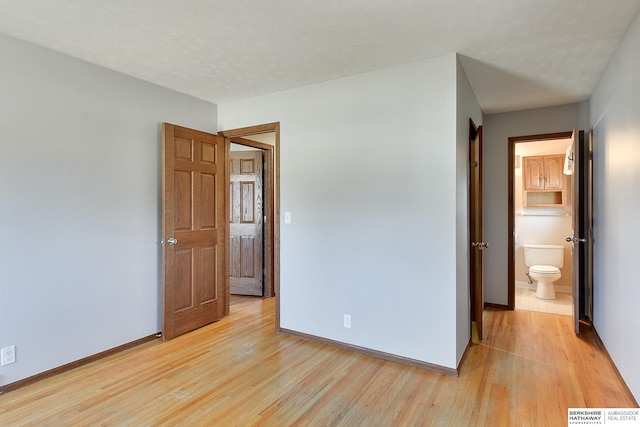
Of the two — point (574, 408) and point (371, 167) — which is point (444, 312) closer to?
point (574, 408)

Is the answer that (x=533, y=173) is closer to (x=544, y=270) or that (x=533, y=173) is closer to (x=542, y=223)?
(x=542, y=223)

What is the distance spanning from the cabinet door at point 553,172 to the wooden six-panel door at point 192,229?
4906 mm

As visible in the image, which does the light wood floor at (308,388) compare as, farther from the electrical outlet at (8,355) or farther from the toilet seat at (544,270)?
the toilet seat at (544,270)

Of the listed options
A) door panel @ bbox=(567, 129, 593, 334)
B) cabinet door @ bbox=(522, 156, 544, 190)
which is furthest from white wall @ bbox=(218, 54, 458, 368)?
cabinet door @ bbox=(522, 156, 544, 190)

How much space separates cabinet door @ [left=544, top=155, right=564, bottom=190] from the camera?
17.8 ft

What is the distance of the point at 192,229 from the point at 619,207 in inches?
144

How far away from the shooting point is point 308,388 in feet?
8.00

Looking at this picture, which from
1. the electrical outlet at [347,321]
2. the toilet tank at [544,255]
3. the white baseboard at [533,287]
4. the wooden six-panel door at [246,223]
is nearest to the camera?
the electrical outlet at [347,321]

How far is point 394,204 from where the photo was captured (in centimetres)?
286

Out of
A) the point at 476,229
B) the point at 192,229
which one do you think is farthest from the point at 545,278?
the point at 192,229

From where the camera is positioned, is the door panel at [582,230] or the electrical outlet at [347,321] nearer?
the electrical outlet at [347,321]

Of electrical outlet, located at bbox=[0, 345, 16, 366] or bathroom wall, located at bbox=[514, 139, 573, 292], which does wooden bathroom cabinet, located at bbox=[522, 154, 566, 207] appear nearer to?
bathroom wall, located at bbox=[514, 139, 573, 292]

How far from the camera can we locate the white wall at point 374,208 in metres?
2.67

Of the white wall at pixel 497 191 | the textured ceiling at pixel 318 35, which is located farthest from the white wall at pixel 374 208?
the white wall at pixel 497 191
